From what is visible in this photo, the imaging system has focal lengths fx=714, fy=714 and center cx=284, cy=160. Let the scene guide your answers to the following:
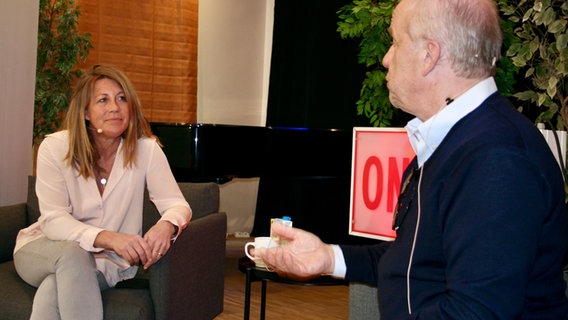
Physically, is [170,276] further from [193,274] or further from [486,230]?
[486,230]

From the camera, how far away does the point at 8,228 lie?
3164 mm

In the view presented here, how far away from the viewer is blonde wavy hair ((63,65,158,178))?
299 cm

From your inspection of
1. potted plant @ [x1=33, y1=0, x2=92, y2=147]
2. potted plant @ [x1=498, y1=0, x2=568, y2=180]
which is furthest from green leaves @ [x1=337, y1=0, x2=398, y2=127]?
potted plant @ [x1=33, y1=0, x2=92, y2=147]

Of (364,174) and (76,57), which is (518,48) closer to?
(364,174)

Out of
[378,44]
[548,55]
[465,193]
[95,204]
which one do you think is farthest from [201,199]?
[465,193]

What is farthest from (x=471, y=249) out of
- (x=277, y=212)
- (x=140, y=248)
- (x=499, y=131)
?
(x=277, y=212)

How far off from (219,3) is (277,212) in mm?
2126

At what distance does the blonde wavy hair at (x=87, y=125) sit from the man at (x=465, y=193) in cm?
163

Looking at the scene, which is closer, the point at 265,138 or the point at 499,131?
the point at 499,131

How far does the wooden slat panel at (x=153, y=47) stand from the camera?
634cm

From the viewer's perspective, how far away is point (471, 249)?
1.17 meters

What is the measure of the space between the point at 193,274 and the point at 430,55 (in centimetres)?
190

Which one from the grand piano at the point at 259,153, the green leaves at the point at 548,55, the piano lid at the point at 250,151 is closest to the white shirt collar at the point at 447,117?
the green leaves at the point at 548,55

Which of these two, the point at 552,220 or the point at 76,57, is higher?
the point at 76,57
